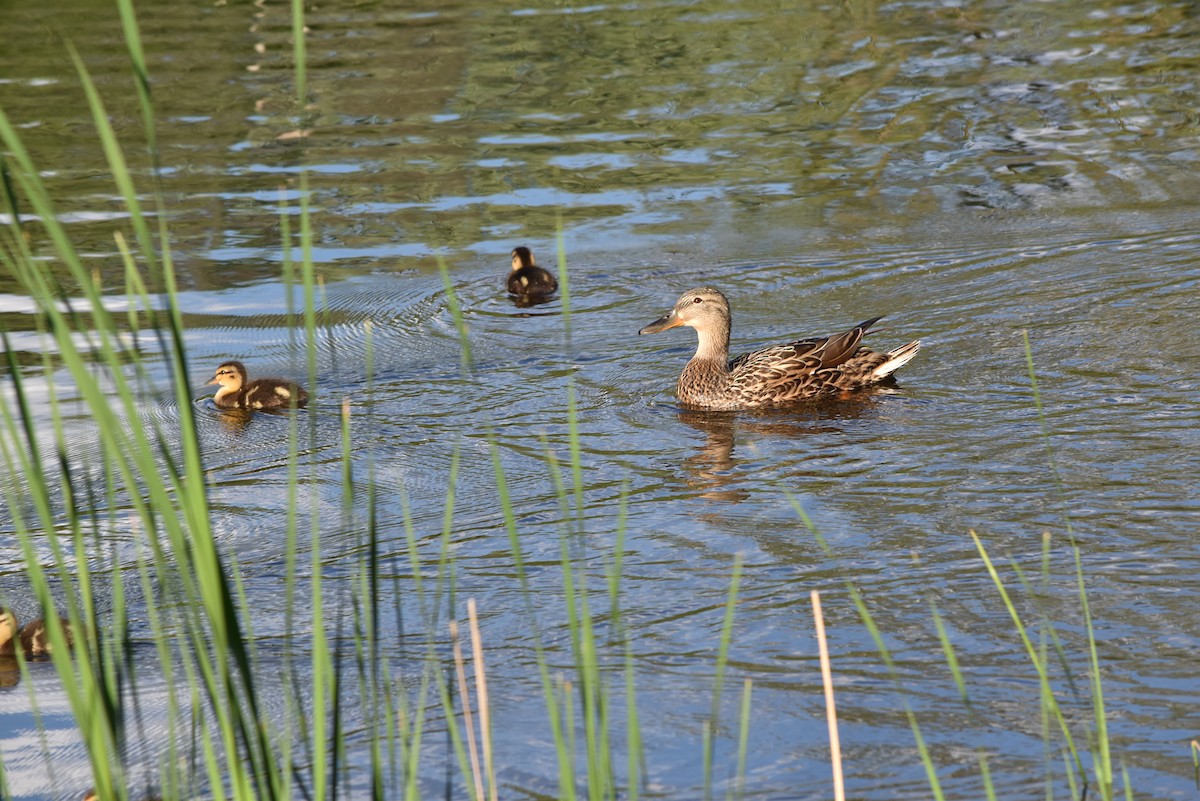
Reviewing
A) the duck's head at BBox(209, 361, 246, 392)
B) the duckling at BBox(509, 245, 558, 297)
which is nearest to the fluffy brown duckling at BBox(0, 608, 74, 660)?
the duck's head at BBox(209, 361, 246, 392)

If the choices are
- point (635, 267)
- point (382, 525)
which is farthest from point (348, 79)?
point (382, 525)

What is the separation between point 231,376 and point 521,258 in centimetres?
226

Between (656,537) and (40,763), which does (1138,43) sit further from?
(40,763)

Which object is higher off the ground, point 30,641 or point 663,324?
point 663,324

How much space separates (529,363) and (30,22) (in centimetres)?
1283

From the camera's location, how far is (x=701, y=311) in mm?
7758

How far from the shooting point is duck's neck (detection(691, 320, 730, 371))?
305 inches

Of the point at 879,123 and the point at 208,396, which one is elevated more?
the point at 879,123

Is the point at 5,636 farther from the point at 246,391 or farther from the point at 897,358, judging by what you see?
the point at 897,358

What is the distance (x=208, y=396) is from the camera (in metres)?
A: 8.17

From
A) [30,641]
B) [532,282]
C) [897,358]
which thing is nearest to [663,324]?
[897,358]

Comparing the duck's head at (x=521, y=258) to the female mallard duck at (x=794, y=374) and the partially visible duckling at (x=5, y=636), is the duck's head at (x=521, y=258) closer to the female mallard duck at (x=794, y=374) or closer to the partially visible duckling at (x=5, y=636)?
the female mallard duck at (x=794, y=374)

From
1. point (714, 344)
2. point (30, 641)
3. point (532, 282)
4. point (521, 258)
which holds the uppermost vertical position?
point (521, 258)

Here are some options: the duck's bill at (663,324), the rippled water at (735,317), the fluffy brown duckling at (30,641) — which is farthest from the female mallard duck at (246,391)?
the fluffy brown duckling at (30,641)
